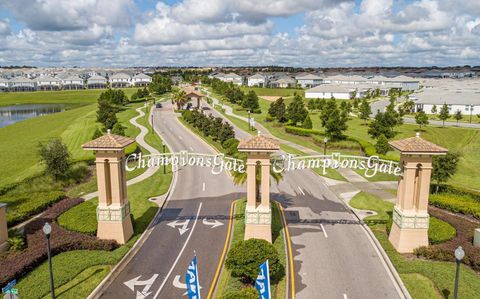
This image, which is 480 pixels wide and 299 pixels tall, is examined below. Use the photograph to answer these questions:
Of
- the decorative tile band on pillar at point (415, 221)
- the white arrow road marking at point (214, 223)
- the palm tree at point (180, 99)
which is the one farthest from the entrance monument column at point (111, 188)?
the palm tree at point (180, 99)

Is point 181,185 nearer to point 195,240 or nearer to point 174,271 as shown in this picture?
point 195,240

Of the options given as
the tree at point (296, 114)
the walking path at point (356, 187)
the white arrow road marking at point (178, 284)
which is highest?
the tree at point (296, 114)

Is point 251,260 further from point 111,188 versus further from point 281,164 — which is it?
point 111,188

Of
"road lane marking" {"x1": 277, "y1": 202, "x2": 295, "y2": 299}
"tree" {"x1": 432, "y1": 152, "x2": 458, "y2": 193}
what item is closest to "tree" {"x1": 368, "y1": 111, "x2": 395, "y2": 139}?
"tree" {"x1": 432, "y1": 152, "x2": 458, "y2": 193}

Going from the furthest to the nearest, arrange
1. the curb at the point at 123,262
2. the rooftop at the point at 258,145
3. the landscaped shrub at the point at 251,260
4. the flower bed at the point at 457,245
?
the rooftop at the point at 258,145 → the flower bed at the point at 457,245 → the landscaped shrub at the point at 251,260 → the curb at the point at 123,262

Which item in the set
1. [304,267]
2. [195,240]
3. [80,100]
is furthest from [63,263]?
[80,100]

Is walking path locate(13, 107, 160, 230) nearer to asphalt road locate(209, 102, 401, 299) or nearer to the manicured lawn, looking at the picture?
asphalt road locate(209, 102, 401, 299)

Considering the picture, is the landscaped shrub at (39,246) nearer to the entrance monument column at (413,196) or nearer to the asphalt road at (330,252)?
the asphalt road at (330,252)
